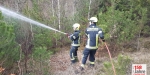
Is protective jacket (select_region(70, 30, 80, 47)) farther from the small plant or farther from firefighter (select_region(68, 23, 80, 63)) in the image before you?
the small plant

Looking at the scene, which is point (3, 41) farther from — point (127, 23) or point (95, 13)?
point (95, 13)

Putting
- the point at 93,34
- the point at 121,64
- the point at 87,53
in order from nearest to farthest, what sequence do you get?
the point at 121,64
the point at 93,34
the point at 87,53

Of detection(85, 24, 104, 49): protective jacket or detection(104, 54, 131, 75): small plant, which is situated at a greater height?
detection(85, 24, 104, 49): protective jacket

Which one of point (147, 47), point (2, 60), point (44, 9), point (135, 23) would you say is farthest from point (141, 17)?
point (2, 60)

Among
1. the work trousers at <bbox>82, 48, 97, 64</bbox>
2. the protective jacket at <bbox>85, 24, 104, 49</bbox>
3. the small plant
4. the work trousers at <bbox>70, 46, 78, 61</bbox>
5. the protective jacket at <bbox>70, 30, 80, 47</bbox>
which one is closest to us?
the small plant

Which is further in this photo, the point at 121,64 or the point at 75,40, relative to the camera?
the point at 75,40

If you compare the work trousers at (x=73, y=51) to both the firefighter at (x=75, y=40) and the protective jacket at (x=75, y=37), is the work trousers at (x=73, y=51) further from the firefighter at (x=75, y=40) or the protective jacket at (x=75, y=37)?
the protective jacket at (x=75, y=37)

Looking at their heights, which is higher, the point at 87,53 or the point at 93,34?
the point at 93,34

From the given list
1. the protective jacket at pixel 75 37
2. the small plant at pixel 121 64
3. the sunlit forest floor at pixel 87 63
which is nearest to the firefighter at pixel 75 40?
the protective jacket at pixel 75 37

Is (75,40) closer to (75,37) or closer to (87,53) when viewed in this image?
(75,37)

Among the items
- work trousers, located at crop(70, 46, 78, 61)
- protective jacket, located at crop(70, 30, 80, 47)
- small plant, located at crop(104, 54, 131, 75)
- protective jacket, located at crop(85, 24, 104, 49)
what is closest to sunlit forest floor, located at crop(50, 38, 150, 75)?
work trousers, located at crop(70, 46, 78, 61)

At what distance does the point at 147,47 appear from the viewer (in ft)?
42.7

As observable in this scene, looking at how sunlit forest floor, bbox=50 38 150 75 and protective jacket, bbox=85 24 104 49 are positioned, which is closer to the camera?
protective jacket, bbox=85 24 104 49

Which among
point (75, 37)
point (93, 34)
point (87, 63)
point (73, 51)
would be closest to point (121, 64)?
point (93, 34)
